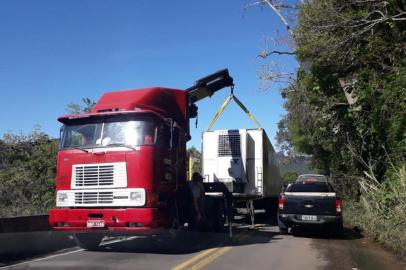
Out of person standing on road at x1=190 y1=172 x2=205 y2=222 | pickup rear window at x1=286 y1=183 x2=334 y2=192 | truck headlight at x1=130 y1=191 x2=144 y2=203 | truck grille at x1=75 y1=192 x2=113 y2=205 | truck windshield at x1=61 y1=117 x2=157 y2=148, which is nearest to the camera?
truck headlight at x1=130 y1=191 x2=144 y2=203

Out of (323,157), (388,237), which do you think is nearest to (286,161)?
(323,157)

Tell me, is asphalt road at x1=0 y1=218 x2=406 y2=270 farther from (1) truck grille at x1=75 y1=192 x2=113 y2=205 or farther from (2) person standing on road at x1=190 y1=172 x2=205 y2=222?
(1) truck grille at x1=75 y1=192 x2=113 y2=205

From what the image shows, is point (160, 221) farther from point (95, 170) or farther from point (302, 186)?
point (302, 186)

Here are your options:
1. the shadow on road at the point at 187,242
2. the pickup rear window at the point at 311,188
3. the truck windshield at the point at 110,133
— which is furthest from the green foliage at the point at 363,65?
the truck windshield at the point at 110,133

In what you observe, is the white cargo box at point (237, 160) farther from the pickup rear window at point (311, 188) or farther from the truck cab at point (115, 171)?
the truck cab at point (115, 171)

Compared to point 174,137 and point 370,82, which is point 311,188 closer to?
point 370,82

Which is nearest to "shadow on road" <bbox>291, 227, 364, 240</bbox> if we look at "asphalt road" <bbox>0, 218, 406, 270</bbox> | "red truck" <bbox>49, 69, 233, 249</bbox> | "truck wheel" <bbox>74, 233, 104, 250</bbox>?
"asphalt road" <bbox>0, 218, 406, 270</bbox>

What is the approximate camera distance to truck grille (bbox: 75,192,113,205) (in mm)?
10594

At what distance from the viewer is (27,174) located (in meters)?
21.2

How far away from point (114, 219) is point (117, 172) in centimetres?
98

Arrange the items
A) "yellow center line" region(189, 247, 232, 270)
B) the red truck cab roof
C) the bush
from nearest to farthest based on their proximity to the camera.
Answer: "yellow center line" region(189, 247, 232, 270), the bush, the red truck cab roof

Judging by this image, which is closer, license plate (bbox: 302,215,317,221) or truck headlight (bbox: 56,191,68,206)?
truck headlight (bbox: 56,191,68,206)

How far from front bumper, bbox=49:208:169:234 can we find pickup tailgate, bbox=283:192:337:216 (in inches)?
203

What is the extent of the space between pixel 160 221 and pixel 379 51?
8.56 m
